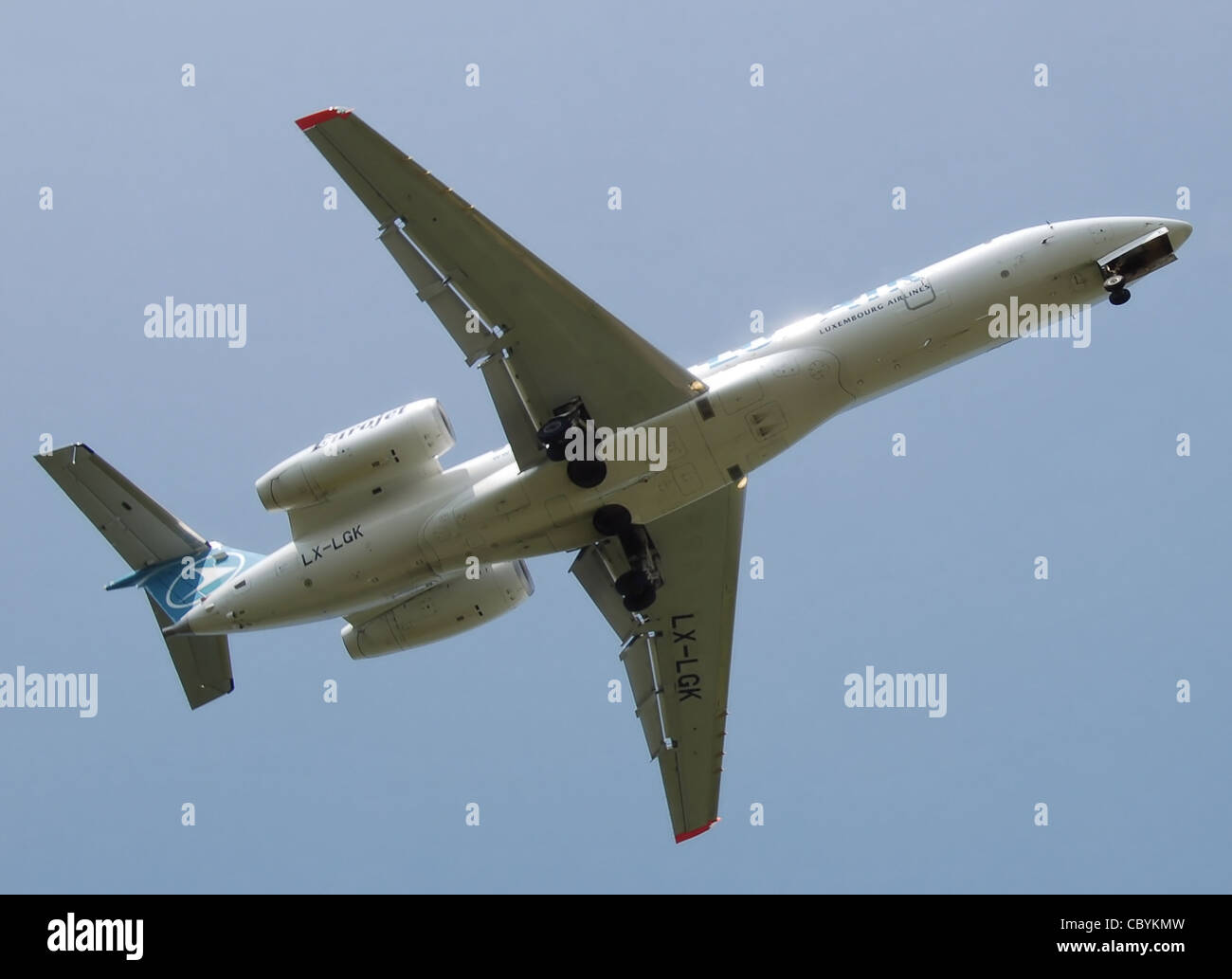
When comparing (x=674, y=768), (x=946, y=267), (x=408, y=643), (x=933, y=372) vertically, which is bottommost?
(x=674, y=768)

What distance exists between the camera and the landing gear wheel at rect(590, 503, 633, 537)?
27016 mm

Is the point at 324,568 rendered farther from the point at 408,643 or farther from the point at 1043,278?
the point at 1043,278

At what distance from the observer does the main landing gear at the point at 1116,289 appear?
26719 mm

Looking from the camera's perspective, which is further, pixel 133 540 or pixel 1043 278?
pixel 133 540

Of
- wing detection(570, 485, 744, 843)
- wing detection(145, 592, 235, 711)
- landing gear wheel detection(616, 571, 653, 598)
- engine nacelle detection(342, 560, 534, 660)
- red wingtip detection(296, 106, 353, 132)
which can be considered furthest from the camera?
wing detection(145, 592, 235, 711)

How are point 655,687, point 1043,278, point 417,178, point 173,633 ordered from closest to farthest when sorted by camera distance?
point 417,178 < point 1043,278 < point 173,633 < point 655,687

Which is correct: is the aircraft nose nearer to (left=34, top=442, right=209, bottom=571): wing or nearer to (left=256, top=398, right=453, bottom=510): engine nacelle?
(left=256, top=398, right=453, bottom=510): engine nacelle

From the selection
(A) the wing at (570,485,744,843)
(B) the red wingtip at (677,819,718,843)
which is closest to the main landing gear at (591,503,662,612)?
(A) the wing at (570,485,744,843)

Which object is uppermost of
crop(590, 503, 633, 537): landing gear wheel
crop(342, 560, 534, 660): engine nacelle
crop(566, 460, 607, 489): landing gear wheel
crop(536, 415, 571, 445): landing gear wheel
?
crop(536, 415, 571, 445): landing gear wheel

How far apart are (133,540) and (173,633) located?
2.31 m

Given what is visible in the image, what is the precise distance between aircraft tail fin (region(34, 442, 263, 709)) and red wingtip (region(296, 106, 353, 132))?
8639 millimetres

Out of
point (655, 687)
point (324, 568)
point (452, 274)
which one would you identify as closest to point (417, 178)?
point (452, 274)

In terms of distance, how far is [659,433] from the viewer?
26500 mm

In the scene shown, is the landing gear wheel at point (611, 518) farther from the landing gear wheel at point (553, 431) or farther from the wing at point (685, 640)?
the wing at point (685, 640)
